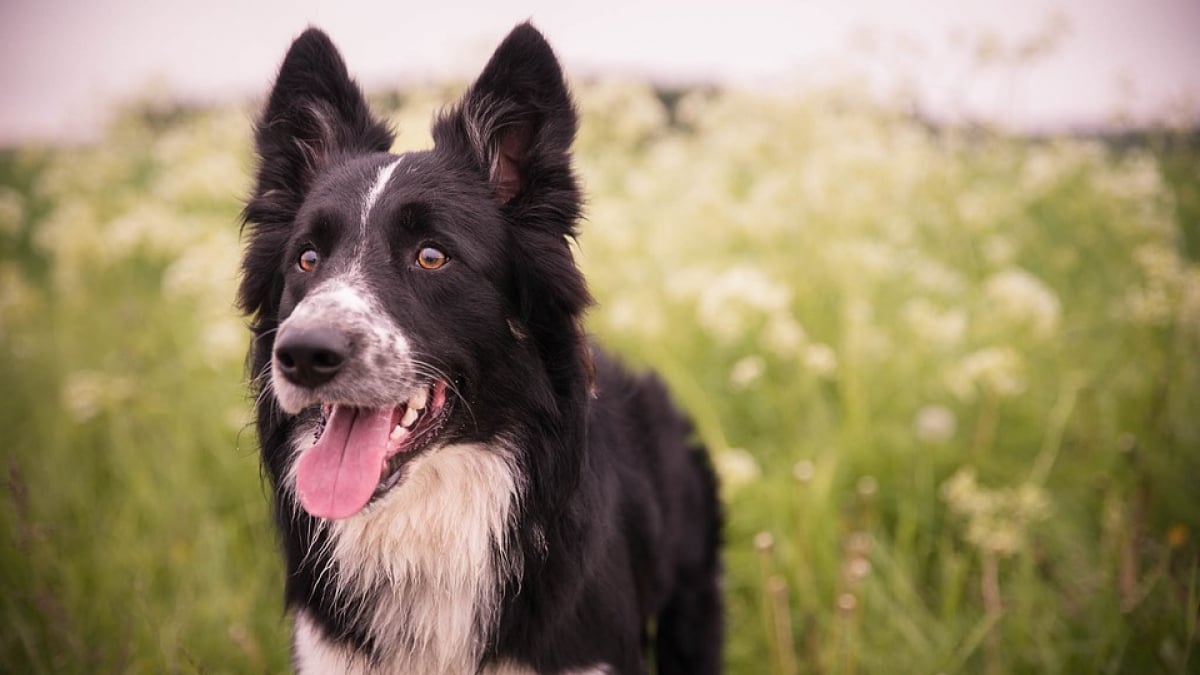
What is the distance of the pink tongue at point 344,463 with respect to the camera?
200 cm

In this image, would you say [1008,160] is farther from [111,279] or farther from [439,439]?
[111,279]

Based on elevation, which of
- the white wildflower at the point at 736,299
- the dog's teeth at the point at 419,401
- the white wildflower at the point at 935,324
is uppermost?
the dog's teeth at the point at 419,401

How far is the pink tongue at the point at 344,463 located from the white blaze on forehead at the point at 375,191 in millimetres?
543

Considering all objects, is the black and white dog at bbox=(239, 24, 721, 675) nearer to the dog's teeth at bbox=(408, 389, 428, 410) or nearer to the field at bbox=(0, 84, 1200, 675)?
the dog's teeth at bbox=(408, 389, 428, 410)

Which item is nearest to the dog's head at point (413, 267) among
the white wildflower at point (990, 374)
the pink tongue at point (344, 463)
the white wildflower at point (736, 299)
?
the pink tongue at point (344, 463)

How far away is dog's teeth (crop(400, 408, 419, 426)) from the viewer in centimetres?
220

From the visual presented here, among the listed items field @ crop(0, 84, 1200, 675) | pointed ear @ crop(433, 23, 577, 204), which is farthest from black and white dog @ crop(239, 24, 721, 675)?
field @ crop(0, 84, 1200, 675)

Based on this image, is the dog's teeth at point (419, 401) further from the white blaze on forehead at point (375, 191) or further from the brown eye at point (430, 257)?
the white blaze on forehead at point (375, 191)

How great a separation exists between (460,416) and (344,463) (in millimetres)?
366

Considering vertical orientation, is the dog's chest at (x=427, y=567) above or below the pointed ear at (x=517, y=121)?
below

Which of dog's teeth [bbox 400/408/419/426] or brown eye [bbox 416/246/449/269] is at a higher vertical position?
brown eye [bbox 416/246/449/269]

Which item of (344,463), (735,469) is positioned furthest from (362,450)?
(735,469)

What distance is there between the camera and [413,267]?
2242 millimetres

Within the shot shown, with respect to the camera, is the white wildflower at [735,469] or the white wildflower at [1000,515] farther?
the white wildflower at [735,469]
